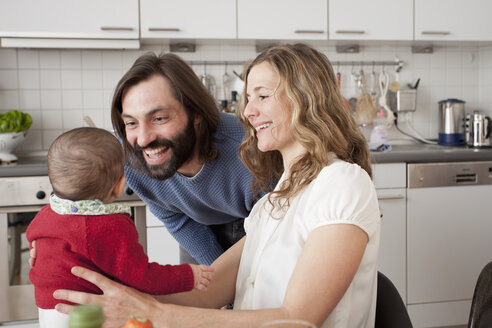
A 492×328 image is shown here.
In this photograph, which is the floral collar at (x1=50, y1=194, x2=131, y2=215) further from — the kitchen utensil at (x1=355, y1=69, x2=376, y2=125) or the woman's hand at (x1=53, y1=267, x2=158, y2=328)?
the kitchen utensil at (x1=355, y1=69, x2=376, y2=125)

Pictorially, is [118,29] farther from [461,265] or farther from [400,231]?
[461,265]

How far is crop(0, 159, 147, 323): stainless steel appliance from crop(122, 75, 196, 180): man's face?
1122 millimetres

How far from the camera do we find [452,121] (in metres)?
3.45

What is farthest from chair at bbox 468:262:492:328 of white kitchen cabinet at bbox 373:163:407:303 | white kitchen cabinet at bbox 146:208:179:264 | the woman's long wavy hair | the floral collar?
white kitchen cabinet at bbox 146:208:179:264

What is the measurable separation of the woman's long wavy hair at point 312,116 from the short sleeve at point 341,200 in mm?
74

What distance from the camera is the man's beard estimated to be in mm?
1577

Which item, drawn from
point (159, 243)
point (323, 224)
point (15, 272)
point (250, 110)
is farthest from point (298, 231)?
point (15, 272)

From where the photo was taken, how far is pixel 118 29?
114 inches

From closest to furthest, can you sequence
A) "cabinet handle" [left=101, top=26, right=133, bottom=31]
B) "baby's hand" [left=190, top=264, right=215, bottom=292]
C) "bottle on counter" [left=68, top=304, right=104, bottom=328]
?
"bottle on counter" [left=68, top=304, right=104, bottom=328]
"baby's hand" [left=190, top=264, right=215, bottom=292]
"cabinet handle" [left=101, top=26, right=133, bottom=31]

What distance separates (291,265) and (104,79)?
2.46m

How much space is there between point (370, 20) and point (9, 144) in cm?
217

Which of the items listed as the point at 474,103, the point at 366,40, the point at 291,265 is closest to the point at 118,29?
the point at 366,40

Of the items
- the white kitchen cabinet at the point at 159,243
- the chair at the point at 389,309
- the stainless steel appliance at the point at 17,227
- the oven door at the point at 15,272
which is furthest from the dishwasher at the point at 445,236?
the oven door at the point at 15,272

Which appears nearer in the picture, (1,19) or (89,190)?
(89,190)
